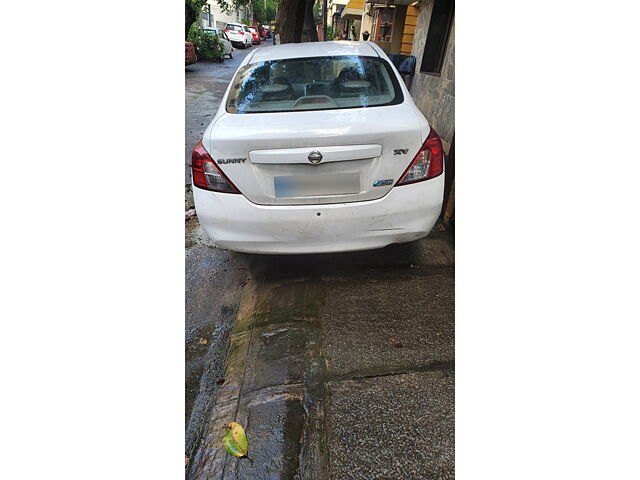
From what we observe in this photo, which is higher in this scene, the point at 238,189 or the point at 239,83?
the point at 239,83

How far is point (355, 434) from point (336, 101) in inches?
83.9

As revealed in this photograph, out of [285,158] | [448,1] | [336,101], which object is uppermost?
[448,1]

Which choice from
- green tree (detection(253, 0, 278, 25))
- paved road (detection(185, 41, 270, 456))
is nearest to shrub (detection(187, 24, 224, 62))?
paved road (detection(185, 41, 270, 456))

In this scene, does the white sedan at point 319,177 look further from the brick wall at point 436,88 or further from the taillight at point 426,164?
the brick wall at point 436,88

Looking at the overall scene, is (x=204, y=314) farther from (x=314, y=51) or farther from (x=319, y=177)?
(x=314, y=51)

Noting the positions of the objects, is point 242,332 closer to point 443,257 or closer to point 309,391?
point 309,391

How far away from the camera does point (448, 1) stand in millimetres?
5660

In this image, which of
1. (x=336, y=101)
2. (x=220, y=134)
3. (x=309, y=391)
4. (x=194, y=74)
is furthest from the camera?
(x=194, y=74)

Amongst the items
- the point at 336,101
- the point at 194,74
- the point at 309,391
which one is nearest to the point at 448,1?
the point at 336,101

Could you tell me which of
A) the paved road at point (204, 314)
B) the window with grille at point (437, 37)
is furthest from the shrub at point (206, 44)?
the paved road at point (204, 314)

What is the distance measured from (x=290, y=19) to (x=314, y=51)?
591cm

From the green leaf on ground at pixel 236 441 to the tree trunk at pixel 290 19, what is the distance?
8.49 metres

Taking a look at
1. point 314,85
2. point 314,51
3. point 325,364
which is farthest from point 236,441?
point 314,51

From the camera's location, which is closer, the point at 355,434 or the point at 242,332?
the point at 355,434
